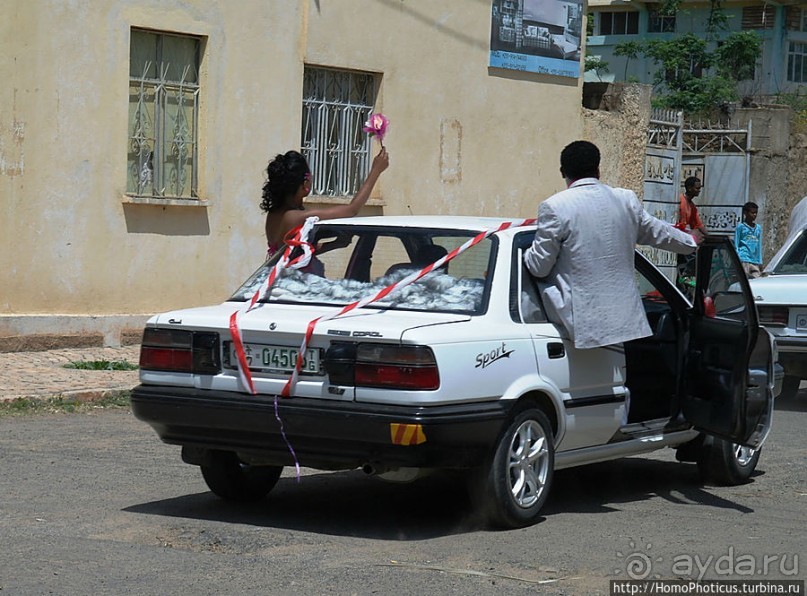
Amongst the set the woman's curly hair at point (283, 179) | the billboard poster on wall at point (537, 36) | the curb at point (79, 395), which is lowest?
the curb at point (79, 395)

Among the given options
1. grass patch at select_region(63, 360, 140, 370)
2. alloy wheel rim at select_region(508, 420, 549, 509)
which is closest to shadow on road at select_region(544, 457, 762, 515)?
alloy wheel rim at select_region(508, 420, 549, 509)

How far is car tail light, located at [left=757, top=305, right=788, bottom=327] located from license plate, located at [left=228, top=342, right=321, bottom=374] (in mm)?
6282

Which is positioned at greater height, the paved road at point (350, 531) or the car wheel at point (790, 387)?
the paved road at point (350, 531)

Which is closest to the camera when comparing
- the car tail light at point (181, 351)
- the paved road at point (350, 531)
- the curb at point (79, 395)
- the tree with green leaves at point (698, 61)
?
the paved road at point (350, 531)

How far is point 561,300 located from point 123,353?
300 inches

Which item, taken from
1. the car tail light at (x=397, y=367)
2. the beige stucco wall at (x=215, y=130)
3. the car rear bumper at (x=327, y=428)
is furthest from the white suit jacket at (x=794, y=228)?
the car tail light at (x=397, y=367)

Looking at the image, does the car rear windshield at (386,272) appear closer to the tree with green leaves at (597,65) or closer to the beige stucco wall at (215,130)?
the beige stucco wall at (215,130)

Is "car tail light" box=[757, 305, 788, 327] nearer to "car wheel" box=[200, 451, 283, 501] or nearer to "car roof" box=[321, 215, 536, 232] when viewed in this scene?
"car roof" box=[321, 215, 536, 232]

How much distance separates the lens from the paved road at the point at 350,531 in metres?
5.65

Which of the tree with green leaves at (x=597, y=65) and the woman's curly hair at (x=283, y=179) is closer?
the woman's curly hair at (x=283, y=179)

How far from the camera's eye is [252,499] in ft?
24.2

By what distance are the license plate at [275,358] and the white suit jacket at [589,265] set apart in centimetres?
130

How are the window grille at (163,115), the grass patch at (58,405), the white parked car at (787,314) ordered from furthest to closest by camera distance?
the window grille at (163,115)
the white parked car at (787,314)
the grass patch at (58,405)

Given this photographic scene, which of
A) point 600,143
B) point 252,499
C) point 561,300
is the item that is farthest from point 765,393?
point 600,143
